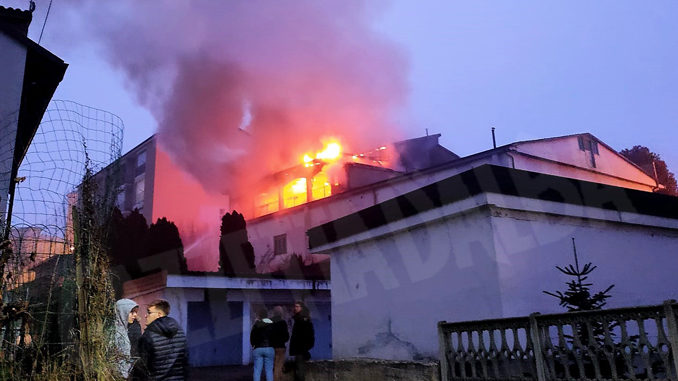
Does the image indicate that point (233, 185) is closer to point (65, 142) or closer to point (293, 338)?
point (293, 338)

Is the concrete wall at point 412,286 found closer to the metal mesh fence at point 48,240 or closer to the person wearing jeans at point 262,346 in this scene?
the person wearing jeans at point 262,346

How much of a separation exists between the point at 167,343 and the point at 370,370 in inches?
158

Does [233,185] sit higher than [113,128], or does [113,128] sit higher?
[233,185]

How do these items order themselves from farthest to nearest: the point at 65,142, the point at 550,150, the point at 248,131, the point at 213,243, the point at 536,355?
the point at 213,243 < the point at 248,131 < the point at 550,150 < the point at 65,142 < the point at 536,355

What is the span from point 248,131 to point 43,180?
28722mm

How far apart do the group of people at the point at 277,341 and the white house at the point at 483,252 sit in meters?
0.89

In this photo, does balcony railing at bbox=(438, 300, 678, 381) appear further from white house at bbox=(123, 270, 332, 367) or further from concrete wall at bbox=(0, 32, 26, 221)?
white house at bbox=(123, 270, 332, 367)

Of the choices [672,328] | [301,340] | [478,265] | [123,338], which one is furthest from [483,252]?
[123,338]

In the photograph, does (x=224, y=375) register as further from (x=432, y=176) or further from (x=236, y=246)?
(x=432, y=176)

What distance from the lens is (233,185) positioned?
37.6 m

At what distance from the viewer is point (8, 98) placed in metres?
10.8

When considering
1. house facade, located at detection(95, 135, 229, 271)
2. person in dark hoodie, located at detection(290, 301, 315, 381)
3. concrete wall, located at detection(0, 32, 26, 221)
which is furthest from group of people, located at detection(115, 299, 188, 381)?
house facade, located at detection(95, 135, 229, 271)

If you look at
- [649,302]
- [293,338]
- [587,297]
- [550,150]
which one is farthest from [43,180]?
[550,150]

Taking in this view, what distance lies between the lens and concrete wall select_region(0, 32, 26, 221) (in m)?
10.1
